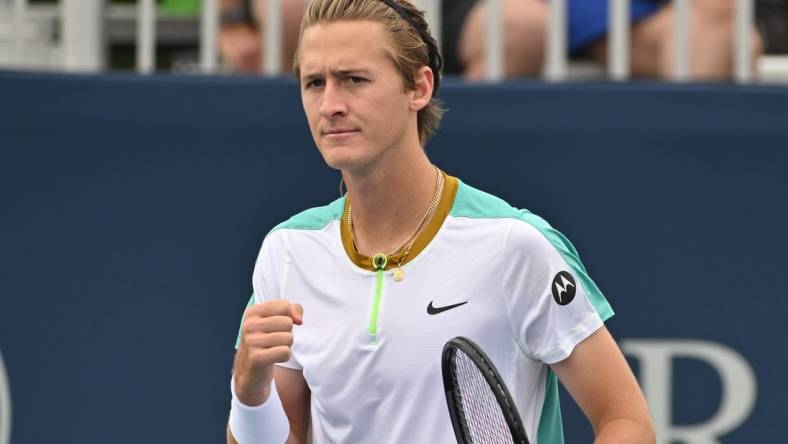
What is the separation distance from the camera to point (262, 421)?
2617 mm

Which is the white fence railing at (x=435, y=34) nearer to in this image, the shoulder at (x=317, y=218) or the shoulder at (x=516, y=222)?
the shoulder at (x=317, y=218)

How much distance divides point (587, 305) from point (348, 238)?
456 mm

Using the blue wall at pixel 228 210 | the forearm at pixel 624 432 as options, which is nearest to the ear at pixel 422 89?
the forearm at pixel 624 432

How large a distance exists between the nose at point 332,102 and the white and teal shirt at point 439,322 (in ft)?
0.89

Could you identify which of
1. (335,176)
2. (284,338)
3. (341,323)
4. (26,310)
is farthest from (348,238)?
(26,310)

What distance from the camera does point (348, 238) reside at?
8.98 ft

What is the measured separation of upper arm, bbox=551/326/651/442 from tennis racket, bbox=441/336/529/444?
0.65 ft

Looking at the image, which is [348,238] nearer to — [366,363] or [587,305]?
[366,363]

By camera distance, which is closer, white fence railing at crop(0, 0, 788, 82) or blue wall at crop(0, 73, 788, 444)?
blue wall at crop(0, 73, 788, 444)

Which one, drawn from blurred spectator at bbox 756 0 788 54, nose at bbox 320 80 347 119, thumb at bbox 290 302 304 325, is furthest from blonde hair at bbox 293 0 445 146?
blurred spectator at bbox 756 0 788 54

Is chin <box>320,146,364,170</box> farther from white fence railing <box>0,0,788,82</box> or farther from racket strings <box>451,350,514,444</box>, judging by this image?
white fence railing <box>0,0,788,82</box>

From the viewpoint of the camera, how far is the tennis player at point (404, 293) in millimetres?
2578

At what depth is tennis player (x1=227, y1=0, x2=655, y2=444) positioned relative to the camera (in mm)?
2578

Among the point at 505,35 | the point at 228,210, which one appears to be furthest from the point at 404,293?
the point at 505,35
